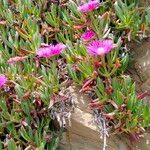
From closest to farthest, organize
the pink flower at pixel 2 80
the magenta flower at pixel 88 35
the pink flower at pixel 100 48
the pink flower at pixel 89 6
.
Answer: the pink flower at pixel 100 48 → the pink flower at pixel 2 80 → the pink flower at pixel 89 6 → the magenta flower at pixel 88 35

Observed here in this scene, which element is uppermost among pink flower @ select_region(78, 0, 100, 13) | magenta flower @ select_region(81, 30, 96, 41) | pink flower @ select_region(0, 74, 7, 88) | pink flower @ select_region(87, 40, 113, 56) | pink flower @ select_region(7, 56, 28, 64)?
pink flower @ select_region(78, 0, 100, 13)

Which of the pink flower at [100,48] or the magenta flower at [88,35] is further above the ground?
the pink flower at [100,48]

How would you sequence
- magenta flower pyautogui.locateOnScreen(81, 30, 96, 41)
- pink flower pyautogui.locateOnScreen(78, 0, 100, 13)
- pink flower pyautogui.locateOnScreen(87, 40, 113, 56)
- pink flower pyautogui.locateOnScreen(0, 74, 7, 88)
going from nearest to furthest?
pink flower pyautogui.locateOnScreen(87, 40, 113, 56), pink flower pyautogui.locateOnScreen(0, 74, 7, 88), pink flower pyautogui.locateOnScreen(78, 0, 100, 13), magenta flower pyautogui.locateOnScreen(81, 30, 96, 41)

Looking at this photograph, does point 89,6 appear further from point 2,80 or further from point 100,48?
point 2,80

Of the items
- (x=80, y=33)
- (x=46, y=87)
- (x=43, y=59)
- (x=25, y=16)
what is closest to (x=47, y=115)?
(x=46, y=87)

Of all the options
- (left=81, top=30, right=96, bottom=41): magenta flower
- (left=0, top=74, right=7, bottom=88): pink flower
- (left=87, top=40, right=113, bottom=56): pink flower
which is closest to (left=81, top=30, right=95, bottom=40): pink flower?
(left=81, top=30, right=96, bottom=41): magenta flower

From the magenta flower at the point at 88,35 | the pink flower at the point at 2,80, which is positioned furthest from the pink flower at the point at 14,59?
the magenta flower at the point at 88,35

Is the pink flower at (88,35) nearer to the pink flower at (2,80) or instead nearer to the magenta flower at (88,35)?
the magenta flower at (88,35)

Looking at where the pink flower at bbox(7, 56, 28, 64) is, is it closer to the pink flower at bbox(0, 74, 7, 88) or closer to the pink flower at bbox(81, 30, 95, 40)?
the pink flower at bbox(0, 74, 7, 88)

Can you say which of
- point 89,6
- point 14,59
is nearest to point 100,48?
point 89,6

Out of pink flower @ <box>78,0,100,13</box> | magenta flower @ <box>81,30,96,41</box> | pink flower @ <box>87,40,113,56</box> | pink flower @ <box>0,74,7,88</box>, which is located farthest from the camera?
magenta flower @ <box>81,30,96,41</box>

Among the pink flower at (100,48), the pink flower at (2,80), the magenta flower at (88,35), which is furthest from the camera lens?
the magenta flower at (88,35)

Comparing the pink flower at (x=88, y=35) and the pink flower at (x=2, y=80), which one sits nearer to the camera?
the pink flower at (x=2, y=80)
